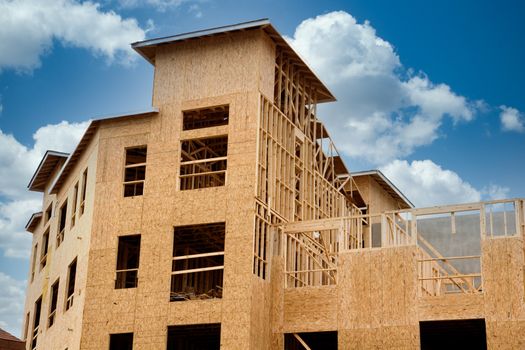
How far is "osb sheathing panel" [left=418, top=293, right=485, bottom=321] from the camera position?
30.8 metres

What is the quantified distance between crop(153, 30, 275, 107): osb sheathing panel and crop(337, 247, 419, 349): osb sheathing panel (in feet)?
27.6

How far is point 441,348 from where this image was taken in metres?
38.9

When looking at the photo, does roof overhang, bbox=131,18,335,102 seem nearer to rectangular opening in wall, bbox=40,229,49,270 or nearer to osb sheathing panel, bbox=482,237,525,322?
osb sheathing panel, bbox=482,237,525,322

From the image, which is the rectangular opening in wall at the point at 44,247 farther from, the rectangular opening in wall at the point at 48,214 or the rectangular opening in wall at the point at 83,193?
the rectangular opening in wall at the point at 83,193

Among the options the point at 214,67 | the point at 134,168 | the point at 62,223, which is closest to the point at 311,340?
the point at 134,168

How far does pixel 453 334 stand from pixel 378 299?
16.8 ft

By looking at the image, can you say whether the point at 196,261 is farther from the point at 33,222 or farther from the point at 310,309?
the point at 33,222

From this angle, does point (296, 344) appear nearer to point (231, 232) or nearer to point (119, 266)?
point (231, 232)

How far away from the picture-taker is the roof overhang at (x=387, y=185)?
168 feet

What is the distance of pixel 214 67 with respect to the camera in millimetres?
35969

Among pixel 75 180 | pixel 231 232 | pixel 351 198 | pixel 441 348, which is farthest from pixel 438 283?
pixel 75 180

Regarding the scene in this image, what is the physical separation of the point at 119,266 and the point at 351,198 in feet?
49.3

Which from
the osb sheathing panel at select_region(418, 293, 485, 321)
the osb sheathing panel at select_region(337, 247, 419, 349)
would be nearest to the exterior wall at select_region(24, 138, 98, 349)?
the osb sheathing panel at select_region(337, 247, 419, 349)

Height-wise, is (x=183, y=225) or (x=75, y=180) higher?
(x=75, y=180)
